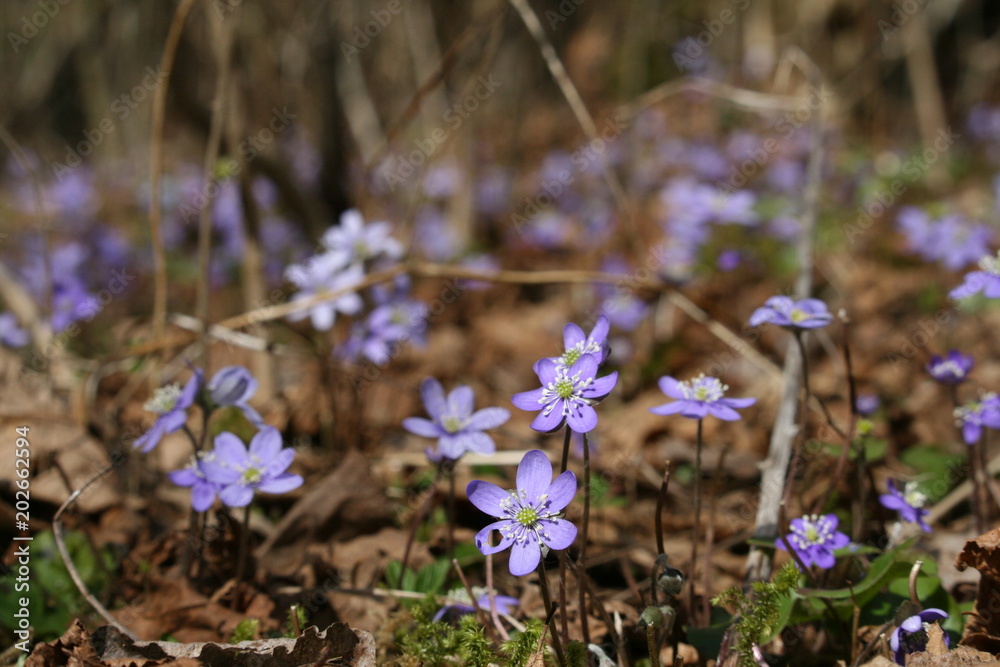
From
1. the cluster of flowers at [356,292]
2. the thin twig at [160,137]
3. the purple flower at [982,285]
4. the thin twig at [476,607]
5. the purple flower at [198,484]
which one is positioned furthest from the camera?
the cluster of flowers at [356,292]

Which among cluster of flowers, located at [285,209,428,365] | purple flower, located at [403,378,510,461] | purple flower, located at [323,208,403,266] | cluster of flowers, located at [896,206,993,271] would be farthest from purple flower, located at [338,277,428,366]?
cluster of flowers, located at [896,206,993,271]

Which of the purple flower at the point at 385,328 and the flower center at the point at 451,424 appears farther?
the purple flower at the point at 385,328

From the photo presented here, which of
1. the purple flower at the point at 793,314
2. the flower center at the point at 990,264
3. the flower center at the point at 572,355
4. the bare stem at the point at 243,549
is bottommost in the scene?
the bare stem at the point at 243,549

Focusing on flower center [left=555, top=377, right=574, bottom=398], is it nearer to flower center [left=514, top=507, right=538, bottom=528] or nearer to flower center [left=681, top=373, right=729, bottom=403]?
flower center [left=514, top=507, right=538, bottom=528]

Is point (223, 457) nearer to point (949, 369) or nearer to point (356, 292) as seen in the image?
point (356, 292)

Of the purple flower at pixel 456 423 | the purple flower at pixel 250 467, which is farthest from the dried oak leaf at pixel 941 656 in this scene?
the purple flower at pixel 250 467

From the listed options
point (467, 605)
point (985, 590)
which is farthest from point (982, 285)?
point (467, 605)

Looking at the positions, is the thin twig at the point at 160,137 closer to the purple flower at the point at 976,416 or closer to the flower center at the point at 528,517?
the flower center at the point at 528,517
